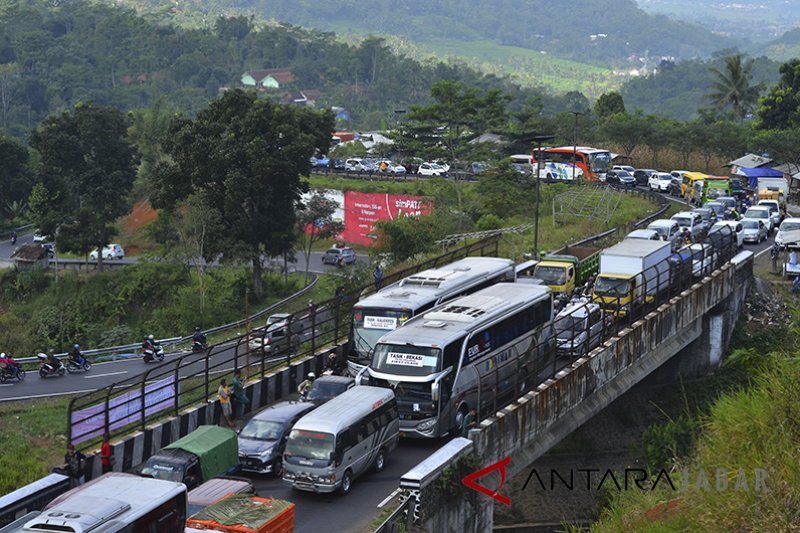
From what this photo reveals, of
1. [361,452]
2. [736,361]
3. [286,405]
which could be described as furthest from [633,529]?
[736,361]

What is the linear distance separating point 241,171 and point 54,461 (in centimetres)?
2434

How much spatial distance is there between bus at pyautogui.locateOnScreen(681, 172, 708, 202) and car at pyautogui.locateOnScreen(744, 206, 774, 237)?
10.1 m

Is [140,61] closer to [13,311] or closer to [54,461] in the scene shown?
[13,311]

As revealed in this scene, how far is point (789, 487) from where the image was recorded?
40.7 feet

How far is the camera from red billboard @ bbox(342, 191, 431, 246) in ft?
200

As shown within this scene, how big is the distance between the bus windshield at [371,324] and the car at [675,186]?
43.4 m

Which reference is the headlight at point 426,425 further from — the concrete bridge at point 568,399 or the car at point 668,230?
the car at point 668,230

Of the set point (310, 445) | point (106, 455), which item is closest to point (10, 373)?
point (106, 455)

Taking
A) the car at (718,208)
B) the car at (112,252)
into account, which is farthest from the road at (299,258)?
the car at (718,208)

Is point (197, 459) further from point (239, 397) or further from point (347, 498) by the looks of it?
point (239, 397)

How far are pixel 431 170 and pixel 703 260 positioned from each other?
4150 centimetres

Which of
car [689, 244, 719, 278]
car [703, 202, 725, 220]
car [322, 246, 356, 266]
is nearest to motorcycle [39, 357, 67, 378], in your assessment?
car [322, 246, 356, 266]

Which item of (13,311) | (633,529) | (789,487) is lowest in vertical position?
(13,311)

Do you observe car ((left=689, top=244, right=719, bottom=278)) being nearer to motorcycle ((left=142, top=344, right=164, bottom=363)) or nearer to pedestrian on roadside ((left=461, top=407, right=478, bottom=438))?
pedestrian on roadside ((left=461, top=407, right=478, bottom=438))
